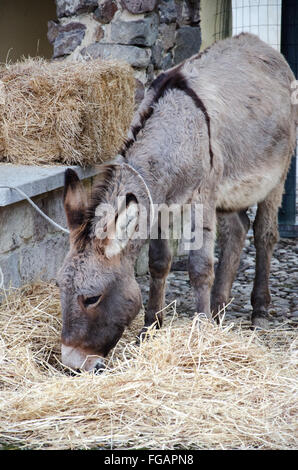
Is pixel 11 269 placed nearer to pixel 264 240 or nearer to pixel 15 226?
pixel 15 226

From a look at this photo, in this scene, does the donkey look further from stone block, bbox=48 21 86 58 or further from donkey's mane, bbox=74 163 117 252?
stone block, bbox=48 21 86 58

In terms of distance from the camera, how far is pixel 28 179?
4332mm

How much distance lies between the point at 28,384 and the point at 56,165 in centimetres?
173

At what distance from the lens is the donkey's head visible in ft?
11.1

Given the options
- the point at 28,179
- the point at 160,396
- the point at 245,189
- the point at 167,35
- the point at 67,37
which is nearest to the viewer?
the point at 160,396

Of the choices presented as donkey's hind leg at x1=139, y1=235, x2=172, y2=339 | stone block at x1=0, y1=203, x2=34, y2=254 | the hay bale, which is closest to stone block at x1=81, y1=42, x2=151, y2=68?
the hay bale

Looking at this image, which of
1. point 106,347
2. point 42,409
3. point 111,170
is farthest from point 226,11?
point 42,409

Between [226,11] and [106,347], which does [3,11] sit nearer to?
[226,11]

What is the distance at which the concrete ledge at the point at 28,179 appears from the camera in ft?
→ 13.5

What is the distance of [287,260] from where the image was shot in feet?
21.2

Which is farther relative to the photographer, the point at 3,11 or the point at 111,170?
the point at 3,11

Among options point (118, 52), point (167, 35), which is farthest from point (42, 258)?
point (167, 35)

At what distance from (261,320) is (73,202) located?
1850 millimetres

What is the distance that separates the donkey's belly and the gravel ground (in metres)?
0.83
